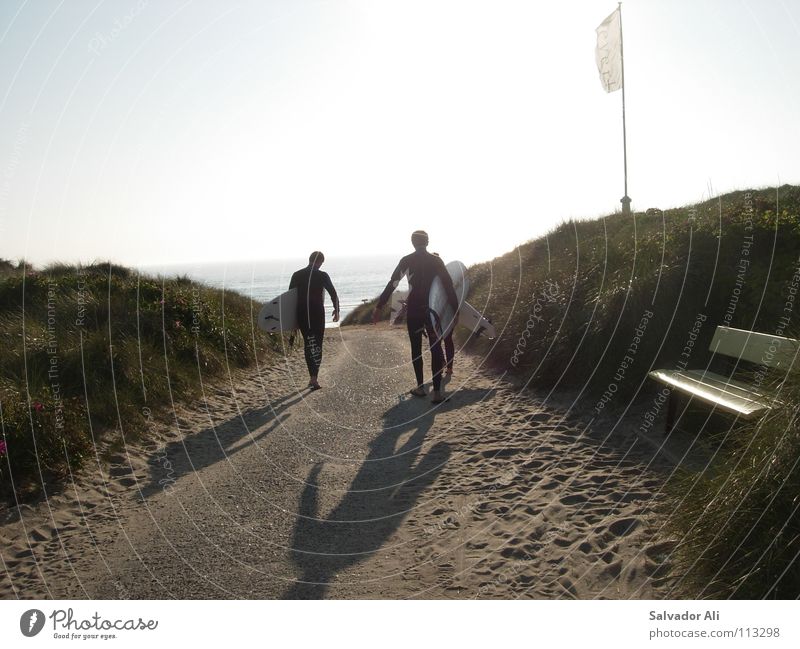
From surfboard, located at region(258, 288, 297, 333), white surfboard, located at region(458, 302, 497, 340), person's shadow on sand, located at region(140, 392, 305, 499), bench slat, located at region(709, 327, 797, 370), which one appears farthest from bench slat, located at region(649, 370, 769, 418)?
surfboard, located at region(258, 288, 297, 333)

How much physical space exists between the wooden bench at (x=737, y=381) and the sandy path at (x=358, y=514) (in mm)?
697

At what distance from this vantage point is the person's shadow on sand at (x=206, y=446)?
586 centimetres

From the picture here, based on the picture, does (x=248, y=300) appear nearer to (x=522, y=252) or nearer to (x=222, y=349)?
(x=222, y=349)

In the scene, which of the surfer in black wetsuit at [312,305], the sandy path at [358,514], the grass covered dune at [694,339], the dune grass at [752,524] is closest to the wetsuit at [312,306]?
the surfer in black wetsuit at [312,305]

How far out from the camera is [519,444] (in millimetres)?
6289

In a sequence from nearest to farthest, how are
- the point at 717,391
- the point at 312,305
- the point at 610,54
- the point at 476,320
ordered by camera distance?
the point at 717,391 < the point at 312,305 < the point at 476,320 < the point at 610,54

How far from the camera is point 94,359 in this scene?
7914mm

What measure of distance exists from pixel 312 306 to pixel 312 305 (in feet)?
0.06

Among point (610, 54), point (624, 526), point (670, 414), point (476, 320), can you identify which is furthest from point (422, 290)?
point (610, 54)

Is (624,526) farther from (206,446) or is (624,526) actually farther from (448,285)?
(448,285)

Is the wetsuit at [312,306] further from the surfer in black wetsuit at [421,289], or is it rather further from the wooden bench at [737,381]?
the wooden bench at [737,381]

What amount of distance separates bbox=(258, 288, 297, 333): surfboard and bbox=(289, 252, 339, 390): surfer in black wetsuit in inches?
13.0
